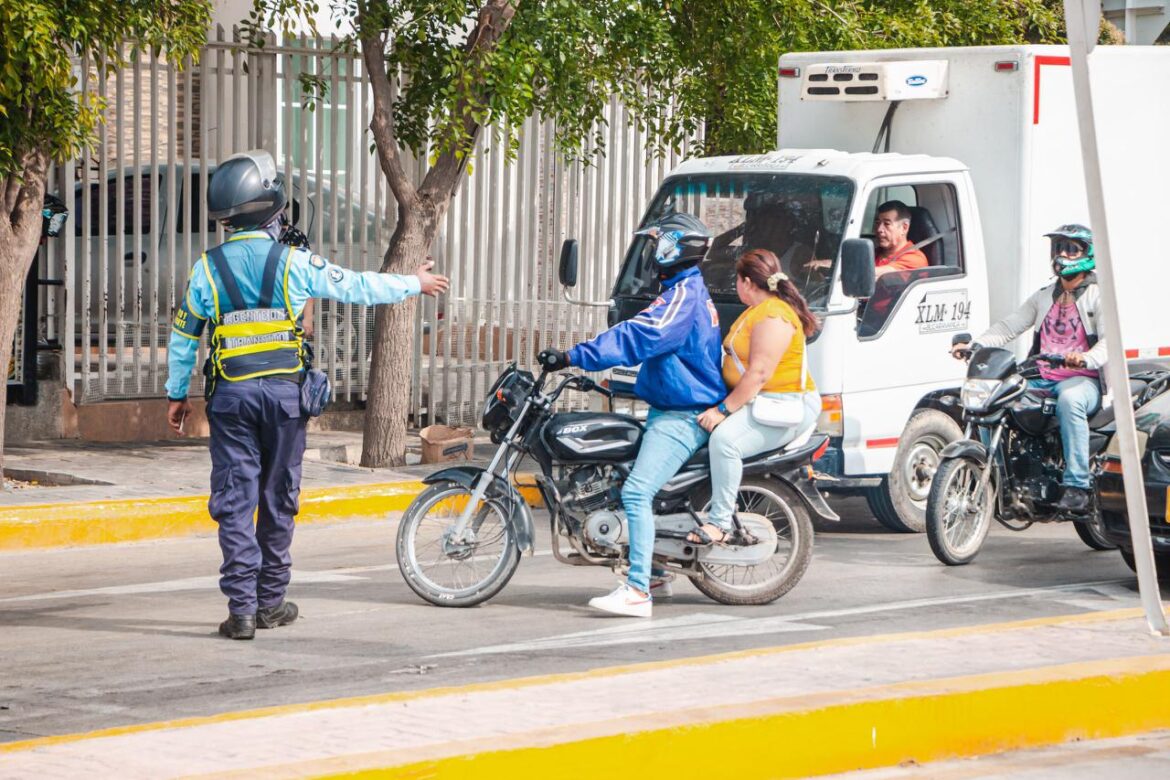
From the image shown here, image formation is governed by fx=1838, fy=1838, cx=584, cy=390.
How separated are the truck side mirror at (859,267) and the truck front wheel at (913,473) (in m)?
1.26

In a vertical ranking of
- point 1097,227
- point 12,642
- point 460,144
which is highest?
point 460,144

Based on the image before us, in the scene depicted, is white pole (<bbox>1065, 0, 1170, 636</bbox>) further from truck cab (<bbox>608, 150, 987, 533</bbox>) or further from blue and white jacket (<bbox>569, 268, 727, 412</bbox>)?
truck cab (<bbox>608, 150, 987, 533</bbox>)

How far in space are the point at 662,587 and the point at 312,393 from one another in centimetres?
203

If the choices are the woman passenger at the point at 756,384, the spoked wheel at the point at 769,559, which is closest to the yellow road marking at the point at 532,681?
the spoked wheel at the point at 769,559

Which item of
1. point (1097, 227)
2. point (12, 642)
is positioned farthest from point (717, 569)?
point (12, 642)

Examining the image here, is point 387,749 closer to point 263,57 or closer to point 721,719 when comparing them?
point 721,719

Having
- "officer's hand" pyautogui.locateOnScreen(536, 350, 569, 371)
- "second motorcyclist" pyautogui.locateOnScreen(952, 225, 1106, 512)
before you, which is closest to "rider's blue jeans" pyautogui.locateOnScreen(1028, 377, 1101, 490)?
"second motorcyclist" pyautogui.locateOnScreen(952, 225, 1106, 512)

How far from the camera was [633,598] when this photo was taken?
812 centimetres

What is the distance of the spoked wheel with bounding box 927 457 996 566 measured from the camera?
9617 mm

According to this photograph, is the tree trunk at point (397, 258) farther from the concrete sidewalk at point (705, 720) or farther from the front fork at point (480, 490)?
the concrete sidewalk at point (705, 720)

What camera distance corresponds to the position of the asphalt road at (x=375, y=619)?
6.71 meters

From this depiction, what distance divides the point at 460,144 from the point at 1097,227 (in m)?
6.38

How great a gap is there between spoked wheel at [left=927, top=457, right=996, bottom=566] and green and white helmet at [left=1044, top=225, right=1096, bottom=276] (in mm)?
1217

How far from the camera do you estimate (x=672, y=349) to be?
8.05 metres
